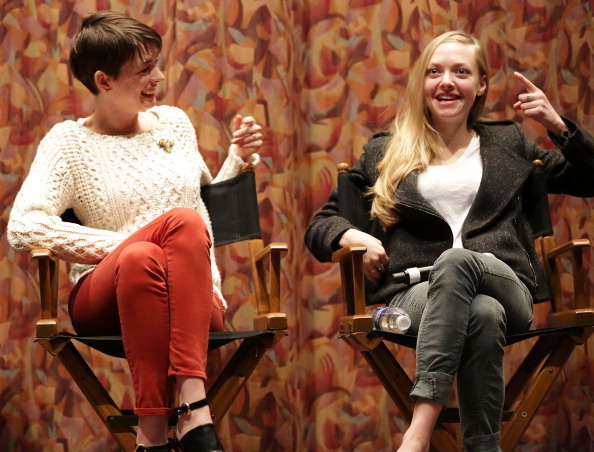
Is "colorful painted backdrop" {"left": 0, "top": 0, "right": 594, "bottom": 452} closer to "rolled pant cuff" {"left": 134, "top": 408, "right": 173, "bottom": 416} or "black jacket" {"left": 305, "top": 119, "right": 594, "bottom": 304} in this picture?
"black jacket" {"left": 305, "top": 119, "right": 594, "bottom": 304}

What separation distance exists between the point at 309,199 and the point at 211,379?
71 centimetres

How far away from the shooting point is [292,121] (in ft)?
9.50

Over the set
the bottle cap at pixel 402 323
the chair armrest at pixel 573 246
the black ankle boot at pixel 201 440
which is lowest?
the black ankle boot at pixel 201 440

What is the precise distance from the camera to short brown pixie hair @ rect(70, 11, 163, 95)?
2.26 m

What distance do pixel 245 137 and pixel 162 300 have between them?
0.73 metres

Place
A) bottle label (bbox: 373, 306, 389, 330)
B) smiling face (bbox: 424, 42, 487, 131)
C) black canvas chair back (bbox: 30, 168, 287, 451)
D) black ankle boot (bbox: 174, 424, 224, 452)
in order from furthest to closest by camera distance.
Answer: smiling face (bbox: 424, 42, 487, 131)
bottle label (bbox: 373, 306, 389, 330)
black canvas chair back (bbox: 30, 168, 287, 451)
black ankle boot (bbox: 174, 424, 224, 452)

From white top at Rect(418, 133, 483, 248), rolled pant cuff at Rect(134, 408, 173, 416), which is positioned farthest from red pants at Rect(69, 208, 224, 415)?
white top at Rect(418, 133, 483, 248)

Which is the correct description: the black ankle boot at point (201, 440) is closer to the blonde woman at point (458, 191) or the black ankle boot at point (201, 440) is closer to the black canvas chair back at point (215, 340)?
the black canvas chair back at point (215, 340)

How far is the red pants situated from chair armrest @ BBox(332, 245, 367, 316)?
1.13 ft

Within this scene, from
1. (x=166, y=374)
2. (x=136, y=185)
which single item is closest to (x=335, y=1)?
(x=136, y=185)

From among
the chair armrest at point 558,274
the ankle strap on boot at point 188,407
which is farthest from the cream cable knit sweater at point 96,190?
the chair armrest at point 558,274

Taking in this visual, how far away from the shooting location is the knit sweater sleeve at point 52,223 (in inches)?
83.2

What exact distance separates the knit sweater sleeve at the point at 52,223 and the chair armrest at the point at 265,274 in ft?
1.25

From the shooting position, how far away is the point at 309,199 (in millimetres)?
2934
